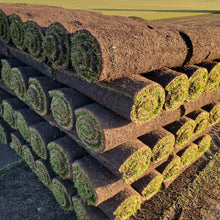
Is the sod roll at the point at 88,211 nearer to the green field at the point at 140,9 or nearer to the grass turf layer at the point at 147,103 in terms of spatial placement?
the grass turf layer at the point at 147,103

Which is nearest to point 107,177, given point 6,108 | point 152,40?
point 152,40

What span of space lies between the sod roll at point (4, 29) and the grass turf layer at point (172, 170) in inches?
167

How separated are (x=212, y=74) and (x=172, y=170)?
2.16 meters

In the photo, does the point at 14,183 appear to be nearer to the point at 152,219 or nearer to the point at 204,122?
the point at 152,219

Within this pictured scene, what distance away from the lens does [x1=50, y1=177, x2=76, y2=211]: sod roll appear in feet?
13.3

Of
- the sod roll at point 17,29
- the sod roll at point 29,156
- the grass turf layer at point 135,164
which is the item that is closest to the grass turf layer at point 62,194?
the sod roll at point 29,156

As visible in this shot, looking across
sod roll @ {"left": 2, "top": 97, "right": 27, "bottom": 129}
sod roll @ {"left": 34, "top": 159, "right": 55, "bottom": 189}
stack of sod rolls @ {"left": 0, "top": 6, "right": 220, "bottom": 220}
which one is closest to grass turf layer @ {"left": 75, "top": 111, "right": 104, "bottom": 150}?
stack of sod rolls @ {"left": 0, "top": 6, "right": 220, "bottom": 220}

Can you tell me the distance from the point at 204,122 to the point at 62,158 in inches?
126

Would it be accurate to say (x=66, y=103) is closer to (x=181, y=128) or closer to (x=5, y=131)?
(x=181, y=128)

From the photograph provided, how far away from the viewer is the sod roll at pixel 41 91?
3.79 m

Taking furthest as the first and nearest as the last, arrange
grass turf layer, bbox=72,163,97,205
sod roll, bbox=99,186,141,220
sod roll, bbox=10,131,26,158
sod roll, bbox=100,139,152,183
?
sod roll, bbox=10,131,26,158
sod roll, bbox=99,186,141,220
grass turf layer, bbox=72,163,97,205
sod roll, bbox=100,139,152,183

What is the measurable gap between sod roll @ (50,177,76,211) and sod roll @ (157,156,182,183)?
185 cm

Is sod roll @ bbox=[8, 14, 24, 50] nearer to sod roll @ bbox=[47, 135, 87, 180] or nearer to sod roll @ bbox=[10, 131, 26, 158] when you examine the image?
sod roll @ bbox=[47, 135, 87, 180]

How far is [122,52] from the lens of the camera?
2688 millimetres
